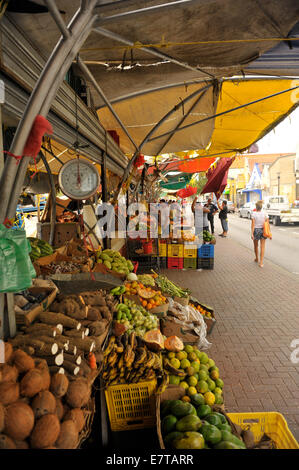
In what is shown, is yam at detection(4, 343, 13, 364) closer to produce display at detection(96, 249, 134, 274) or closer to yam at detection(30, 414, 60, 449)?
yam at detection(30, 414, 60, 449)

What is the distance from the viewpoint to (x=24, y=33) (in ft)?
6.75

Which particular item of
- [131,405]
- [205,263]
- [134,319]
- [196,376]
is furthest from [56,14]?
[205,263]

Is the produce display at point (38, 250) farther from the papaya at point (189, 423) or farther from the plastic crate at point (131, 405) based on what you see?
the papaya at point (189, 423)

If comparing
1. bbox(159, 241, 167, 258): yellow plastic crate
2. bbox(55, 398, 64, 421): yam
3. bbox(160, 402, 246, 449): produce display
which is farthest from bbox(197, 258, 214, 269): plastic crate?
bbox(55, 398, 64, 421): yam

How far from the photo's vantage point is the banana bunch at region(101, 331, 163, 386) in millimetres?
2510

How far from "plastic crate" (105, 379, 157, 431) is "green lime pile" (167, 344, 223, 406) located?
1.28 ft

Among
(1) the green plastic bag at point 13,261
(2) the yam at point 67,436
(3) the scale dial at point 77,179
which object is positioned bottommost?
(2) the yam at point 67,436

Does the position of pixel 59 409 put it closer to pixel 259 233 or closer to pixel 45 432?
pixel 45 432

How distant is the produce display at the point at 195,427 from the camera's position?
2100mm

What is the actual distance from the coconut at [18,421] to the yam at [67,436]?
189mm

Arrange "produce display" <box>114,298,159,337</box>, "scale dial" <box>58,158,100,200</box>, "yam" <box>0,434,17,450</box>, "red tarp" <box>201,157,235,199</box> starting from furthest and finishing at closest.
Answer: "red tarp" <box>201,157,235,199</box>, "produce display" <box>114,298,159,337</box>, "scale dial" <box>58,158,100,200</box>, "yam" <box>0,434,17,450</box>

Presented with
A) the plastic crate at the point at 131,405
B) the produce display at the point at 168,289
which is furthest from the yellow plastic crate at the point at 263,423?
the produce display at the point at 168,289

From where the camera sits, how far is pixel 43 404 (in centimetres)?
154

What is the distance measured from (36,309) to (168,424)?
1476mm
